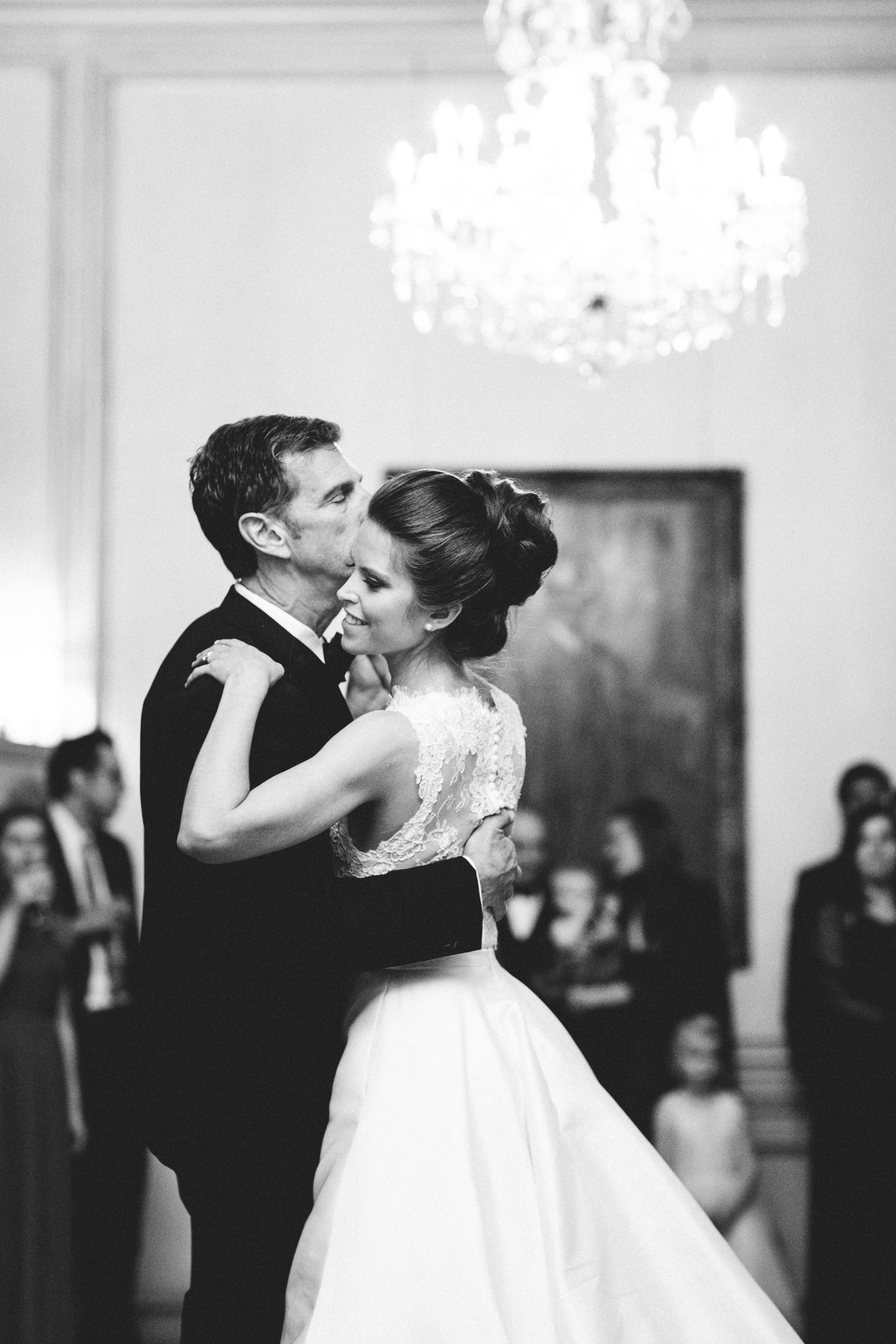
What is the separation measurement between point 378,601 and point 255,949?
0.55 meters

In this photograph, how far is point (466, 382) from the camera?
19.7 feet

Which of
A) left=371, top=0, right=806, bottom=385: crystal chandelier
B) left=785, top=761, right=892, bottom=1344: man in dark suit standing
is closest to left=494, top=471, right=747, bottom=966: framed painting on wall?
left=785, top=761, right=892, bottom=1344: man in dark suit standing

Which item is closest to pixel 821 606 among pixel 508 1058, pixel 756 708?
pixel 756 708

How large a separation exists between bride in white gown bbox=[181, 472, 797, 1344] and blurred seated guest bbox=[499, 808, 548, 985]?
2.19 metres

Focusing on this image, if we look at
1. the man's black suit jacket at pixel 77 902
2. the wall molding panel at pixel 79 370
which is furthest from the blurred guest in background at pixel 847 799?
the wall molding panel at pixel 79 370

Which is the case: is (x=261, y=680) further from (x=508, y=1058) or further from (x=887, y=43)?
(x=887, y=43)

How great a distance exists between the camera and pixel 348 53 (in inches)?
237

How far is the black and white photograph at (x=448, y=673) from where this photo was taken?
7.30ft

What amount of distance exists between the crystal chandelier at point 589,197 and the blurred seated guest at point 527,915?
1568mm

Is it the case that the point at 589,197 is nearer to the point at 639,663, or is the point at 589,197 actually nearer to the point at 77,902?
the point at 639,663

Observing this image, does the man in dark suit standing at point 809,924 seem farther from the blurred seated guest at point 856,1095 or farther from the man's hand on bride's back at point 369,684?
the man's hand on bride's back at point 369,684

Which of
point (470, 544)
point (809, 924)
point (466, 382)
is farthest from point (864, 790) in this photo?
point (470, 544)

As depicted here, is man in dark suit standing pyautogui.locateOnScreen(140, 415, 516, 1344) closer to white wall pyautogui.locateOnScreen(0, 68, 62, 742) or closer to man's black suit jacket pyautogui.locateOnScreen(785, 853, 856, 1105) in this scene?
man's black suit jacket pyautogui.locateOnScreen(785, 853, 856, 1105)

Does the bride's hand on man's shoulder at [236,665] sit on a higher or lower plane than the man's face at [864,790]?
higher
